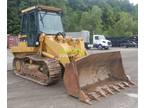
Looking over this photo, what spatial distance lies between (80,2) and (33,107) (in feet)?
158

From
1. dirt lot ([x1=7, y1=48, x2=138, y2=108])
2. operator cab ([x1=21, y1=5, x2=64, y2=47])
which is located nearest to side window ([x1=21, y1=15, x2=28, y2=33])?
operator cab ([x1=21, y1=5, x2=64, y2=47])

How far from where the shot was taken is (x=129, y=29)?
44812 millimetres

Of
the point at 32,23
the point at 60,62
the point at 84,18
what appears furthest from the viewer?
the point at 84,18

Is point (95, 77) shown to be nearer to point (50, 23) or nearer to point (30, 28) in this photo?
point (50, 23)

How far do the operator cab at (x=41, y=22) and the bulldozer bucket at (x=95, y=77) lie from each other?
1.97 meters

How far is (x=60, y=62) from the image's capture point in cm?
675

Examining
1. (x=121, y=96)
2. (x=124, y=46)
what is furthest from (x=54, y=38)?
(x=124, y=46)

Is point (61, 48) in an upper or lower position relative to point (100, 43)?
lower

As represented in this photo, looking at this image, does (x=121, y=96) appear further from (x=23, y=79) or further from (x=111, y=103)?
(x=23, y=79)

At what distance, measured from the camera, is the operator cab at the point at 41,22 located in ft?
25.1

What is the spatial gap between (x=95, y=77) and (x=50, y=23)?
2376mm

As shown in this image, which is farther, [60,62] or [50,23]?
[50,23]

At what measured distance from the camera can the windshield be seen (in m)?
7.65

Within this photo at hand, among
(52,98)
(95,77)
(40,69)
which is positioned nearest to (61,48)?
(40,69)
